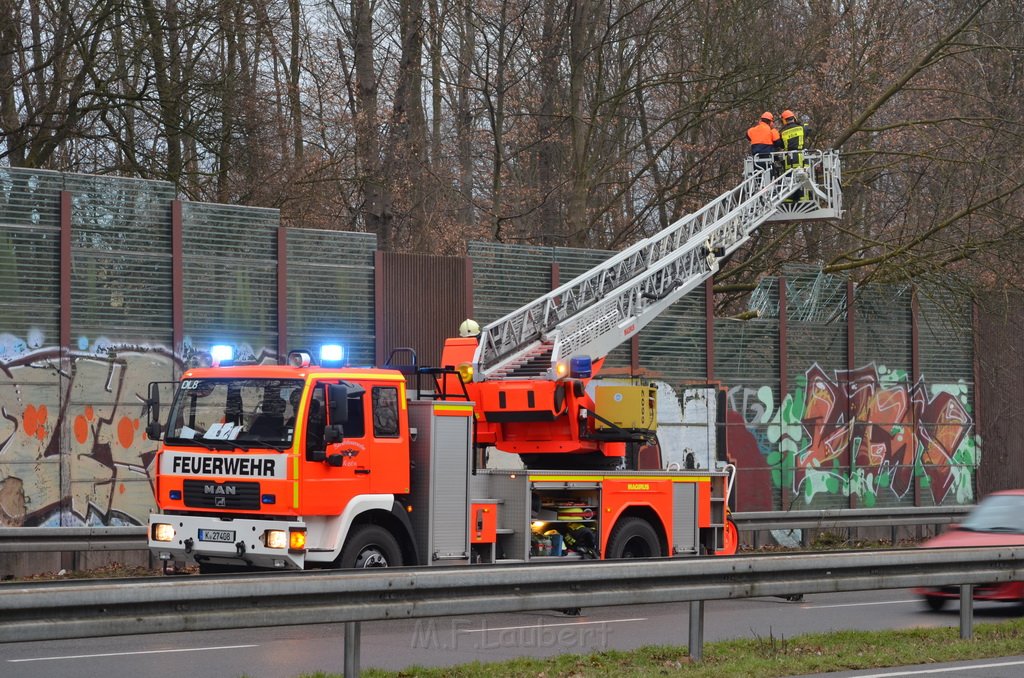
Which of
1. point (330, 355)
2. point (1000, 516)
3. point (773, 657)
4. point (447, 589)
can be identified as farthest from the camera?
point (1000, 516)

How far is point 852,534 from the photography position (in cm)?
2319

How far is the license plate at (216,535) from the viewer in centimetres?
1224

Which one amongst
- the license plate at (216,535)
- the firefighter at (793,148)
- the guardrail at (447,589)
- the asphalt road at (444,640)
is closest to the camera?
the guardrail at (447,589)

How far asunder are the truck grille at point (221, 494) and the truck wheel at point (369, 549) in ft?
3.09

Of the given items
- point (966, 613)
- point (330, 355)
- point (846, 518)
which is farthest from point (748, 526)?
point (330, 355)

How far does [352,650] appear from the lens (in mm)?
8461

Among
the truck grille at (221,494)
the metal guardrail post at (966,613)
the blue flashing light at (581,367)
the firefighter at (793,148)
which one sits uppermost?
the firefighter at (793,148)

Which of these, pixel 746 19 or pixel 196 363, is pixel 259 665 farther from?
pixel 746 19

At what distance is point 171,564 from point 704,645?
5.01m

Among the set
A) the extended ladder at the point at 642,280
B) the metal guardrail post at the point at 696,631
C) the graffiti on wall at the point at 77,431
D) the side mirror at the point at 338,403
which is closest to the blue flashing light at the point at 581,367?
the extended ladder at the point at 642,280

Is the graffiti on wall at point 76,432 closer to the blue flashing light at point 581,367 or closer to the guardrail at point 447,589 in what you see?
the blue flashing light at point 581,367

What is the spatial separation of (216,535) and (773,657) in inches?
200

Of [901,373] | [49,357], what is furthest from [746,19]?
[49,357]

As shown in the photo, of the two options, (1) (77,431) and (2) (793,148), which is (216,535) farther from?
(2) (793,148)
